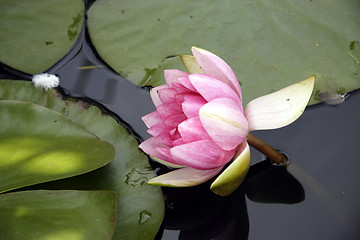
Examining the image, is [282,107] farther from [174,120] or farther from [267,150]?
[174,120]

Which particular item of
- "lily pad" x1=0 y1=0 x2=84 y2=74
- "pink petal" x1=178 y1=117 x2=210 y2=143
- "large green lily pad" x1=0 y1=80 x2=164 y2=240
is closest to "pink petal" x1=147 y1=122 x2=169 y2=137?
"pink petal" x1=178 y1=117 x2=210 y2=143

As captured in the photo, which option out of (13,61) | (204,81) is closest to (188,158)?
(204,81)

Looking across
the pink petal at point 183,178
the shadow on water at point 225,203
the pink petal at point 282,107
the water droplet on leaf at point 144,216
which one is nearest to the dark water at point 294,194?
the shadow on water at point 225,203

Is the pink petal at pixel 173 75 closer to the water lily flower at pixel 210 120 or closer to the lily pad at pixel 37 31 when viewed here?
the water lily flower at pixel 210 120

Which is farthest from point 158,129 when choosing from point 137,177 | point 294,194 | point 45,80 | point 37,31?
point 37,31

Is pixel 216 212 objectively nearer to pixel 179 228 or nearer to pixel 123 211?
pixel 179 228

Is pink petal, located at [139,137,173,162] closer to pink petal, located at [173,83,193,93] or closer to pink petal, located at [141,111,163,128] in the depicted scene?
pink petal, located at [141,111,163,128]
